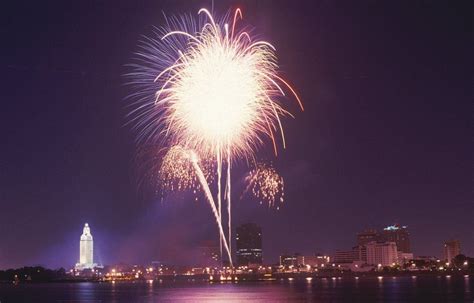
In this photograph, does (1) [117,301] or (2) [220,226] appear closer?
(2) [220,226]

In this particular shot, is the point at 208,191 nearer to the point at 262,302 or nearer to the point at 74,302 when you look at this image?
the point at 262,302

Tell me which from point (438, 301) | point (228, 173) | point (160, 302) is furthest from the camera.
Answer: point (160, 302)

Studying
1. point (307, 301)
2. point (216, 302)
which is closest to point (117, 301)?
point (216, 302)

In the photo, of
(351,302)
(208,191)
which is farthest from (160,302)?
(208,191)

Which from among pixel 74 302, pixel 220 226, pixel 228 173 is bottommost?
pixel 74 302

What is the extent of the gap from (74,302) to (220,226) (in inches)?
1493

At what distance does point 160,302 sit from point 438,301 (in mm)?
28523

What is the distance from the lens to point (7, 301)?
79.3m

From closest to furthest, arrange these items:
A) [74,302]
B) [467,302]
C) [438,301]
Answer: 1. [467,302]
2. [438,301]
3. [74,302]

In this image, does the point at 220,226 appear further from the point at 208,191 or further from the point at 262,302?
the point at 262,302

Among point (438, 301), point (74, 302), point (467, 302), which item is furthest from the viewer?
point (74, 302)

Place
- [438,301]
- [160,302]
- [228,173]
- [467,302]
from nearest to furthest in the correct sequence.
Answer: [228,173] → [467,302] → [438,301] → [160,302]

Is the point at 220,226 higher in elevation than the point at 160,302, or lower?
higher

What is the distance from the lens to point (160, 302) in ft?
231
